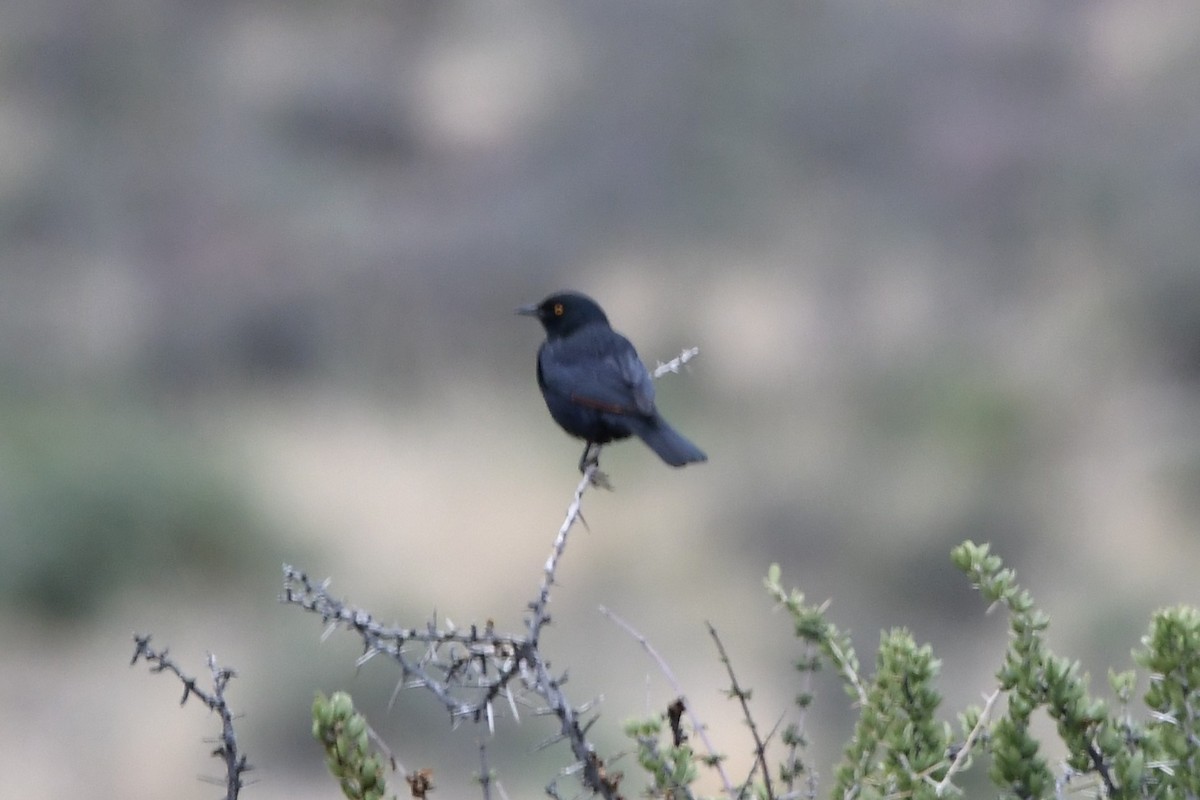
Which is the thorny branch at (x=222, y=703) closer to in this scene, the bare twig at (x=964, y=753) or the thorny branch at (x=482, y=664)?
the thorny branch at (x=482, y=664)

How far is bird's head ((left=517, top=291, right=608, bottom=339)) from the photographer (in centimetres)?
709

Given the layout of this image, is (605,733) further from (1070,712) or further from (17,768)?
(1070,712)

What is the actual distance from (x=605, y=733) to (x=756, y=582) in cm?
426

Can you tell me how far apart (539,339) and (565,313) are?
15561 mm

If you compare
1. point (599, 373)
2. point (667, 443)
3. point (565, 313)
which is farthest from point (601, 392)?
point (565, 313)

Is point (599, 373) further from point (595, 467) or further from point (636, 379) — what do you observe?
point (595, 467)

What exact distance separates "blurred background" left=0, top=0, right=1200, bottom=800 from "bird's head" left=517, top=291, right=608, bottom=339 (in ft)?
12.8

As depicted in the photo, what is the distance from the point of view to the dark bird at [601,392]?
6129 mm

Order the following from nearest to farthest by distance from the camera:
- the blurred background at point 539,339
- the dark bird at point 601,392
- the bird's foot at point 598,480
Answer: the bird's foot at point 598,480 < the dark bird at point 601,392 < the blurred background at point 539,339

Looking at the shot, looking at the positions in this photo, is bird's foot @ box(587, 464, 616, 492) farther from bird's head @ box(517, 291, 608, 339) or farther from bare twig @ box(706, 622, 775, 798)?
bare twig @ box(706, 622, 775, 798)

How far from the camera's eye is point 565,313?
23.6 feet

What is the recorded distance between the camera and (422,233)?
27.2m

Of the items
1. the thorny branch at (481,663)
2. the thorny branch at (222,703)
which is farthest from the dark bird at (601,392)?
the thorny branch at (222,703)

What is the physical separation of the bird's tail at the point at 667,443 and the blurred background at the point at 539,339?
4.43 metres
